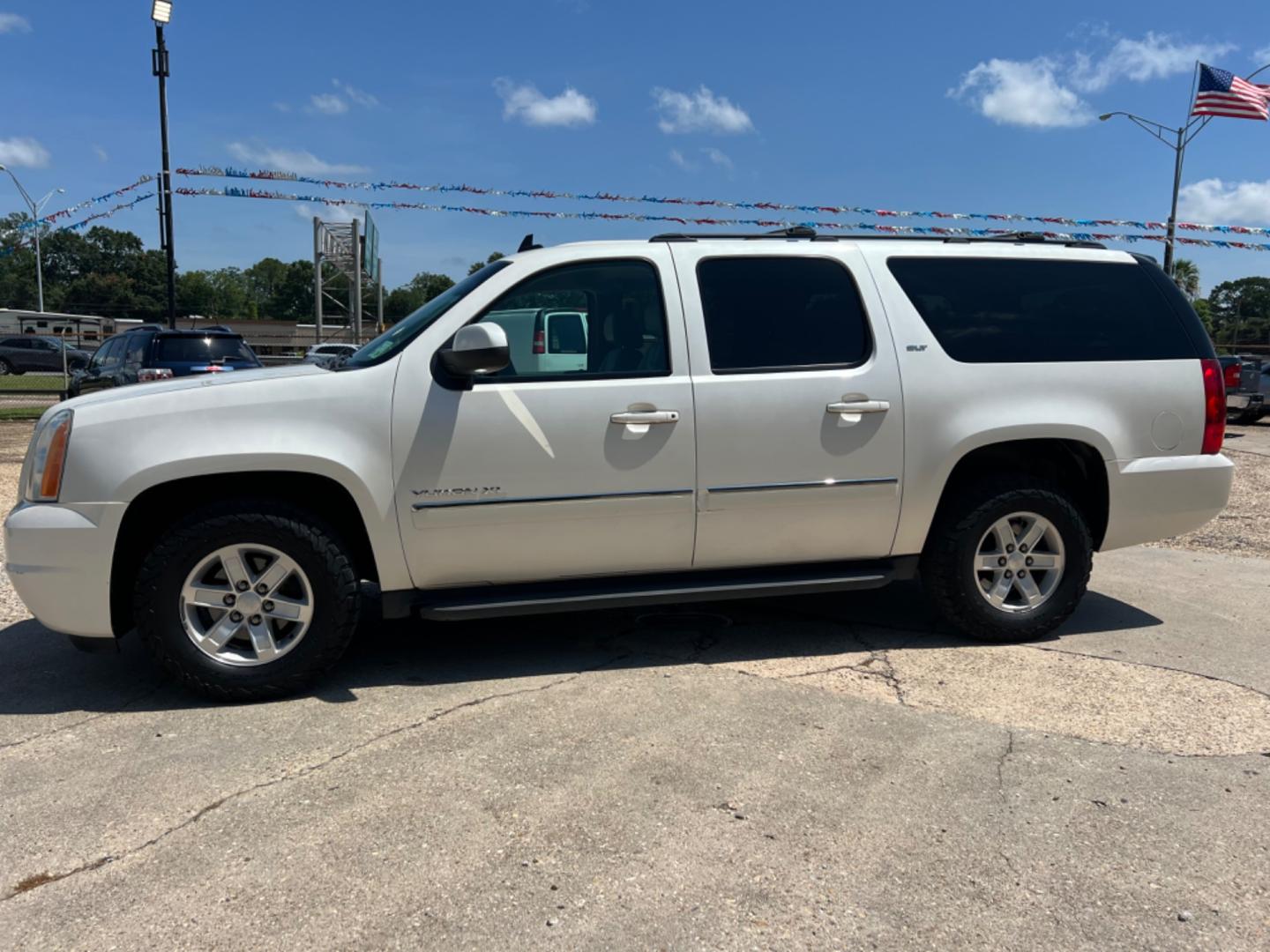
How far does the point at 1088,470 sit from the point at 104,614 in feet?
15.1

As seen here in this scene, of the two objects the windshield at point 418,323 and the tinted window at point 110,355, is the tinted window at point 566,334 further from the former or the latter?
the tinted window at point 110,355

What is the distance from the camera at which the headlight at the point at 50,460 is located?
139 inches

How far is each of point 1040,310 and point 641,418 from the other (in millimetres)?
2158

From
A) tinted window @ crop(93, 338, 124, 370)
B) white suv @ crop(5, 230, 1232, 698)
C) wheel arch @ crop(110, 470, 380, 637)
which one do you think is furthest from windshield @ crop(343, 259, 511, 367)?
tinted window @ crop(93, 338, 124, 370)

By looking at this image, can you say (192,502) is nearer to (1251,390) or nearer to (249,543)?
(249,543)

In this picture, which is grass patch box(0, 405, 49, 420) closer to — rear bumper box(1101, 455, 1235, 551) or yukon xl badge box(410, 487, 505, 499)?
yukon xl badge box(410, 487, 505, 499)

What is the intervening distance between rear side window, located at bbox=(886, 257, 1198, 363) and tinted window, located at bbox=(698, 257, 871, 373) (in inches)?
13.8

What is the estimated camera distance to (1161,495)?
456 cm

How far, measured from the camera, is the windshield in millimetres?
3908

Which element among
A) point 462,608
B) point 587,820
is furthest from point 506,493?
point 587,820

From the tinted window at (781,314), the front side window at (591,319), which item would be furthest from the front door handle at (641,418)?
the tinted window at (781,314)

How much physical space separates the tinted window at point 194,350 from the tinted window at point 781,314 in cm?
1036

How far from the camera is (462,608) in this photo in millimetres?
3828

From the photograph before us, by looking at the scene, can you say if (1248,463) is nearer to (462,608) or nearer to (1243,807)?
(1243,807)
